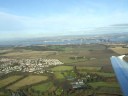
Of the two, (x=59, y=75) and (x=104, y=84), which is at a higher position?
(x=104, y=84)

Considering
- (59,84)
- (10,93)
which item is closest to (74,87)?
(59,84)

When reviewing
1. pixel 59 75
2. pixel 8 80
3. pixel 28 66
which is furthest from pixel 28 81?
pixel 28 66

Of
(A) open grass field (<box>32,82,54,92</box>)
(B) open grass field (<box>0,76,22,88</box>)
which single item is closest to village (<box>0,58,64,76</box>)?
(B) open grass field (<box>0,76,22,88</box>)

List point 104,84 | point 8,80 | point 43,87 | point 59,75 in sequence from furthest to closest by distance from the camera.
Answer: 1. point 59,75
2. point 8,80
3. point 43,87
4. point 104,84

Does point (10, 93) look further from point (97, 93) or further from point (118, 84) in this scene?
point (118, 84)

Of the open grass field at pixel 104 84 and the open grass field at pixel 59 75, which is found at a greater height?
the open grass field at pixel 104 84

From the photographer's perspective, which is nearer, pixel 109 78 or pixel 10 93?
pixel 10 93

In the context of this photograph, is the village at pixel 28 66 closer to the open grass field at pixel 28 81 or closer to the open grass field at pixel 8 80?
the open grass field at pixel 28 81

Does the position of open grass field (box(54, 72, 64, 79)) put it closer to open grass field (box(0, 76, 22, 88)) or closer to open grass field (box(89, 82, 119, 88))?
open grass field (box(0, 76, 22, 88))

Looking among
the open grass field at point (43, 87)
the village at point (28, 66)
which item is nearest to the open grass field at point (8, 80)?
the open grass field at point (43, 87)

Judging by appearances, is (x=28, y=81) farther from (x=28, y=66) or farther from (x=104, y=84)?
(x=28, y=66)

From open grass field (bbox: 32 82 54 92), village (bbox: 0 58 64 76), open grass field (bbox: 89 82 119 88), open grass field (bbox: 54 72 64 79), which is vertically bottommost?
village (bbox: 0 58 64 76)
